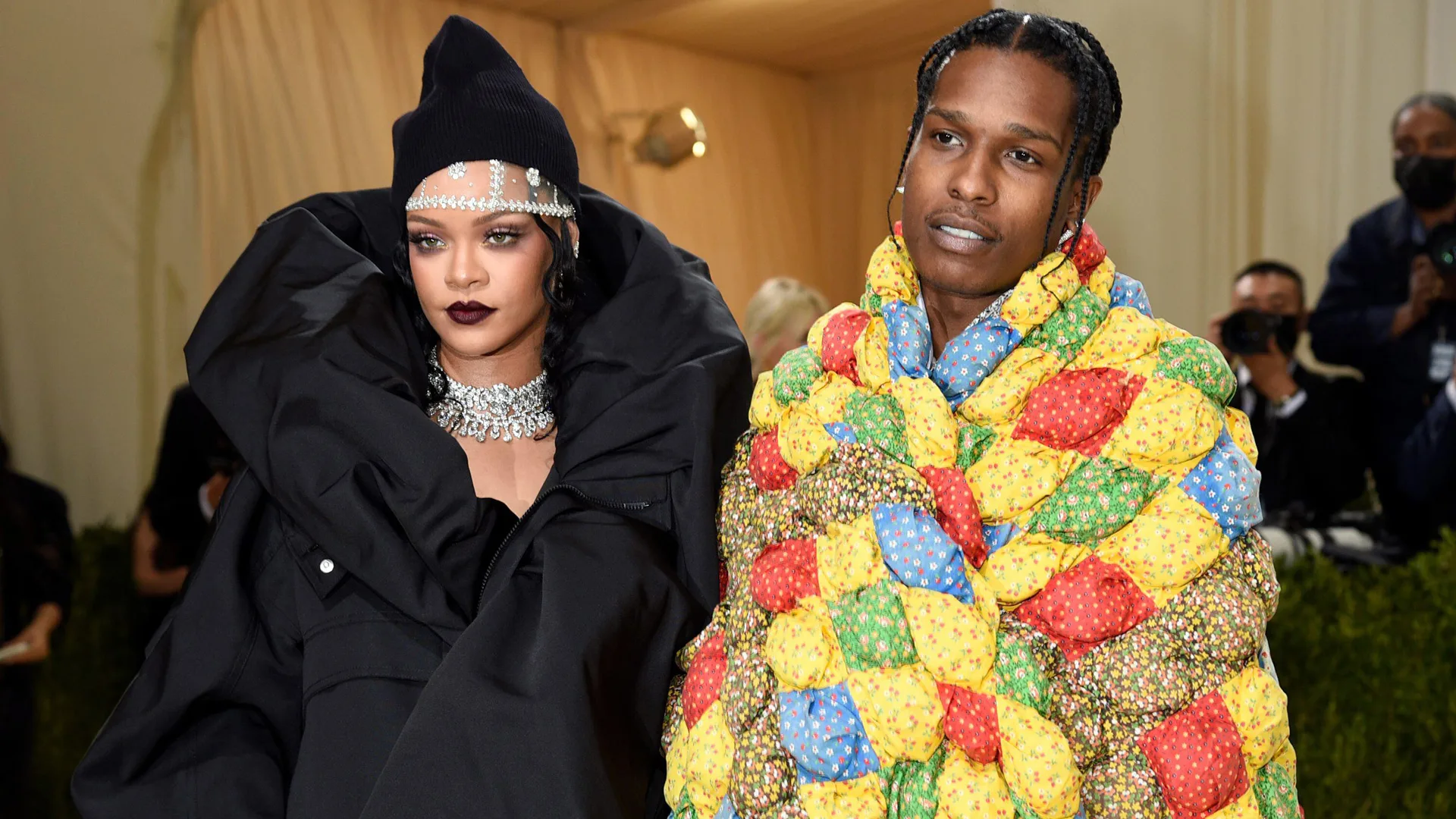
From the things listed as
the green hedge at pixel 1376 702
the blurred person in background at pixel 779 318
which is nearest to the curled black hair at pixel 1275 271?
the green hedge at pixel 1376 702

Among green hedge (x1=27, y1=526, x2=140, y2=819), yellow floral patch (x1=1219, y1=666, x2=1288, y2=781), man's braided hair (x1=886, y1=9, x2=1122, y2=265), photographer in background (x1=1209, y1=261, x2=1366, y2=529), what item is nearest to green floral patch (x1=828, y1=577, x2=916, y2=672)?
yellow floral patch (x1=1219, y1=666, x2=1288, y2=781)

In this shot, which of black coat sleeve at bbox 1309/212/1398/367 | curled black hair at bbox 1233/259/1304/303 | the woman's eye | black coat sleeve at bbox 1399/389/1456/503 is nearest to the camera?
the woman's eye

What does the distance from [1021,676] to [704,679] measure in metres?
0.40

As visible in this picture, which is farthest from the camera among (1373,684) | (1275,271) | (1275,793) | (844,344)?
(1275,271)

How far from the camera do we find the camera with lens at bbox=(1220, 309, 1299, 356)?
11.9 feet

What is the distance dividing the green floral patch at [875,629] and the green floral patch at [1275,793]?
0.40 meters

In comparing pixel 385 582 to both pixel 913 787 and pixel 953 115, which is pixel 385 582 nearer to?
pixel 913 787

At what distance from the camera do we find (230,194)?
432 centimetres

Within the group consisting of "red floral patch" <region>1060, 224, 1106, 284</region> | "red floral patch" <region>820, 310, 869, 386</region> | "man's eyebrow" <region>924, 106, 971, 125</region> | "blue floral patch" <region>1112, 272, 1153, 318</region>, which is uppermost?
"man's eyebrow" <region>924, 106, 971, 125</region>

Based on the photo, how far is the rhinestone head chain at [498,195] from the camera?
1740 millimetres

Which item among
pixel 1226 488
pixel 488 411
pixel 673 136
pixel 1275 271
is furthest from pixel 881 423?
pixel 673 136

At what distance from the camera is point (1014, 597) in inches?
55.6

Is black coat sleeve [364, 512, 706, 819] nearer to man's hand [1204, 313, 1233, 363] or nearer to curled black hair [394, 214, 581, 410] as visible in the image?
curled black hair [394, 214, 581, 410]

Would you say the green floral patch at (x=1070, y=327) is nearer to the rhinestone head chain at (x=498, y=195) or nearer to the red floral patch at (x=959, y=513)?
the red floral patch at (x=959, y=513)
